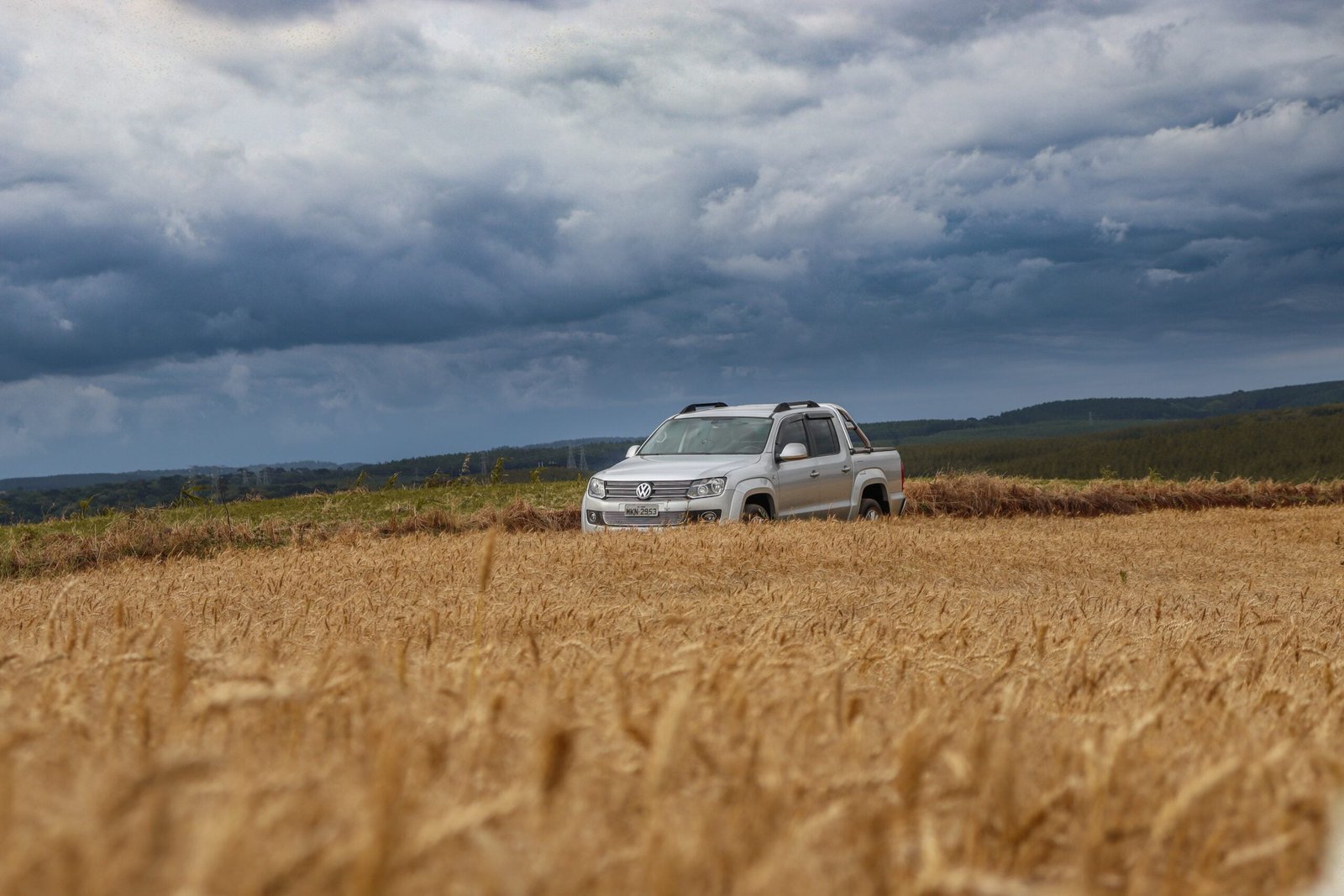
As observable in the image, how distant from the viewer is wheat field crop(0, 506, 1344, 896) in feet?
4.68

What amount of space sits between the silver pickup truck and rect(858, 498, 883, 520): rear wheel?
22 mm

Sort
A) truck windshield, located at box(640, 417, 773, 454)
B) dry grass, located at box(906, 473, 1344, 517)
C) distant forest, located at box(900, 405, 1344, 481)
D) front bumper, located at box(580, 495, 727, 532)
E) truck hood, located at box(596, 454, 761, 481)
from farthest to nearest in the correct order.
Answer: distant forest, located at box(900, 405, 1344, 481), dry grass, located at box(906, 473, 1344, 517), truck windshield, located at box(640, 417, 773, 454), truck hood, located at box(596, 454, 761, 481), front bumper, located at box(580, 495, 727, 532)

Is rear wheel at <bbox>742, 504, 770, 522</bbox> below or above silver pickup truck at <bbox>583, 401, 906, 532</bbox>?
below

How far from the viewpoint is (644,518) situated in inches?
534

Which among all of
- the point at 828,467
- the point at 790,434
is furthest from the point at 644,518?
the point at 828,467

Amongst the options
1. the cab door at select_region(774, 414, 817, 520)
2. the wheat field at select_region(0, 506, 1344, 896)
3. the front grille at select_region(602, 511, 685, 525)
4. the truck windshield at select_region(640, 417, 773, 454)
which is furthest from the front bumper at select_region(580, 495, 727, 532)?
the wheat field at select_region(0, 506, 1344, 896)

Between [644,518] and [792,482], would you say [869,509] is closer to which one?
[792,482]

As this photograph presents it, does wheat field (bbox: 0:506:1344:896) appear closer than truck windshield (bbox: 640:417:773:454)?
Yes

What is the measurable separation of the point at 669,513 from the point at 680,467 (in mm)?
823

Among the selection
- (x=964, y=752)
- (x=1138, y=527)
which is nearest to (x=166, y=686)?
(x=964, y=752)

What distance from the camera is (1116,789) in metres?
2.24

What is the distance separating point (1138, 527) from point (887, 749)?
50.4 feet

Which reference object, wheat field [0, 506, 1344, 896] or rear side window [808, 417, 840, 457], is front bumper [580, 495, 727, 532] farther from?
wheat field [0, 506, 1344, 896]

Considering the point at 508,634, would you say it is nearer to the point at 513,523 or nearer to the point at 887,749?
the point at 887,749
